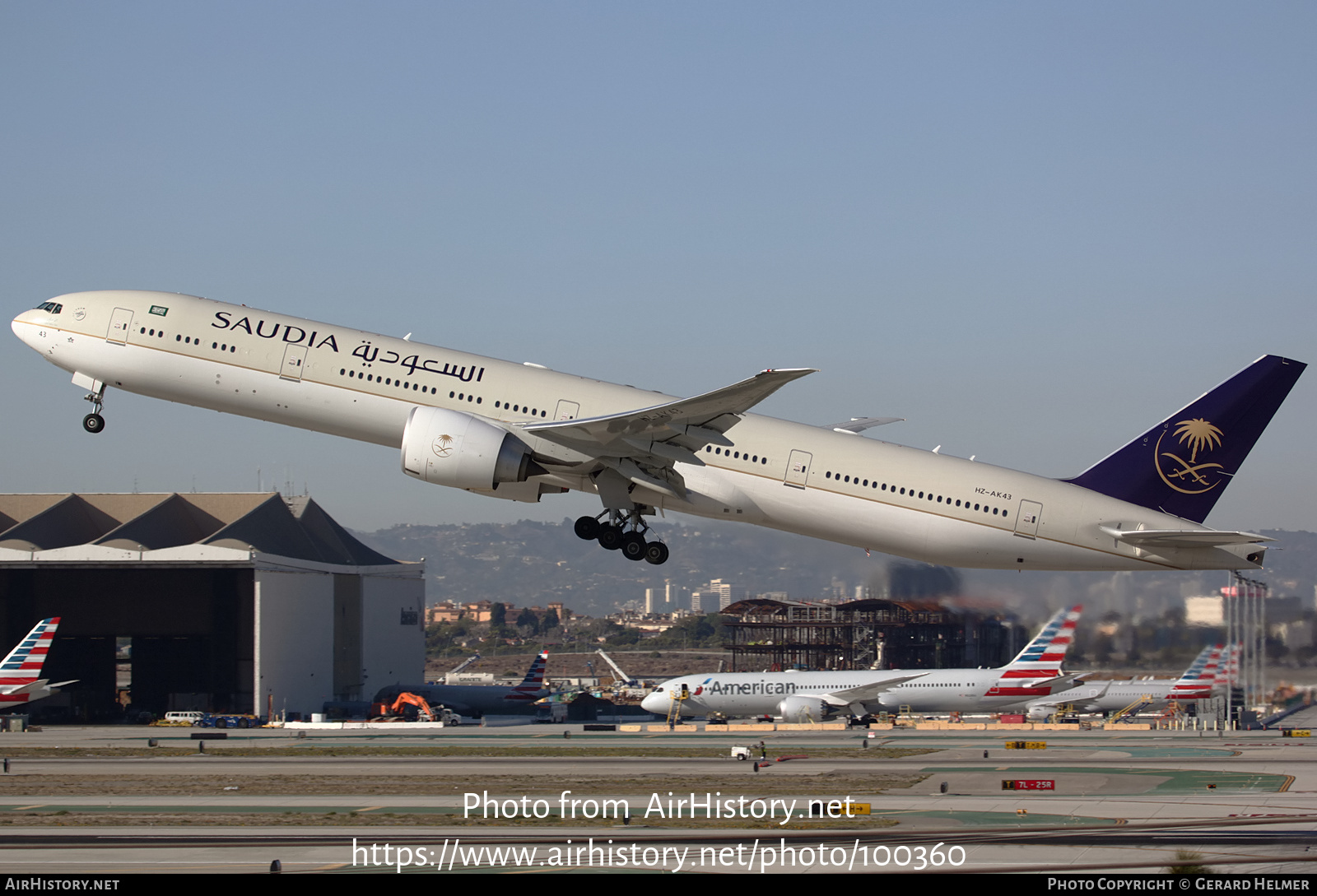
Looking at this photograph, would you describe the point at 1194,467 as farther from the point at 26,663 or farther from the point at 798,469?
the point at 26,663

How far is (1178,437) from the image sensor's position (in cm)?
3509

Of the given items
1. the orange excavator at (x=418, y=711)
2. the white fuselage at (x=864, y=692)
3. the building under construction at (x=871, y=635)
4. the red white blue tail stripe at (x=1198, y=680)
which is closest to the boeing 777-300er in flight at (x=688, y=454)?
the building under construction at (x=871, y=635)

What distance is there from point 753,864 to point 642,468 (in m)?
12.5

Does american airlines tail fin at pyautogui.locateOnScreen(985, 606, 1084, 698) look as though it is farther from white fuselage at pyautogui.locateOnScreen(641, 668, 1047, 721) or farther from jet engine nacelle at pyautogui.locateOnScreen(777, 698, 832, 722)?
jet engine nacelle at pyautogui.locateOnScreen(777, 698, 832, 722)

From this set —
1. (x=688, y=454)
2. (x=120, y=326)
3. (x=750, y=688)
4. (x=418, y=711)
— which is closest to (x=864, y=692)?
(x=750, y=688)

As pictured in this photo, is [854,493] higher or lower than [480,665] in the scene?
higher

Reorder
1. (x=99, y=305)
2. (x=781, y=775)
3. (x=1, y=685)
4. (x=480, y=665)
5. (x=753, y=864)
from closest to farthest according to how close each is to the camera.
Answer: (x=753, y=864)
(x=99, y=305)
(x=781, y=775)
(x=1, y=685)
(x=480, y=665)

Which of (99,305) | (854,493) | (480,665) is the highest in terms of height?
(99,305)

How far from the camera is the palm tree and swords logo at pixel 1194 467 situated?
3481cm

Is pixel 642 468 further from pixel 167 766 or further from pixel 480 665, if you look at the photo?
pixel 480 665

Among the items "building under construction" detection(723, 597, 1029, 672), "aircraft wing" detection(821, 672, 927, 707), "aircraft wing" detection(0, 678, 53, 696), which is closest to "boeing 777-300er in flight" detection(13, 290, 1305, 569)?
"building under construction" detection(723, 597, 1029, 672)

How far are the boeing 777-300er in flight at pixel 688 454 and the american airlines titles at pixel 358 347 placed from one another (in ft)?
0.15

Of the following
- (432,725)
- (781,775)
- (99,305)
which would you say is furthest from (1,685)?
(781,775)

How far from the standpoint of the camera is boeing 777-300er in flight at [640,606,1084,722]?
6275 centimetres
